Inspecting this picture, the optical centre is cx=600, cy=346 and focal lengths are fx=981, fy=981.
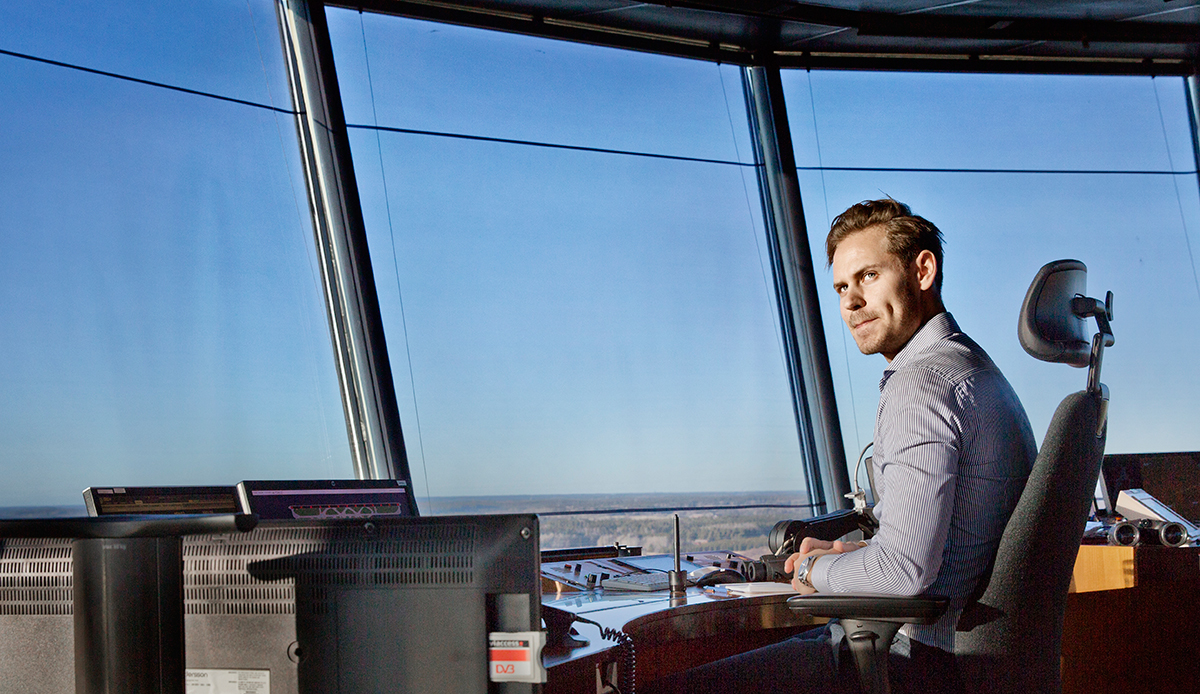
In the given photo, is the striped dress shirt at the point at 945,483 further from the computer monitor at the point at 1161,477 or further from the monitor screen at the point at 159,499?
the computer monitor at the point at 1161,477

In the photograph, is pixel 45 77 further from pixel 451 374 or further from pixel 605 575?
pixel 605 575

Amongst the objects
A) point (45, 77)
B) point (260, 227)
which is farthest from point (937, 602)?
point (45, 77)

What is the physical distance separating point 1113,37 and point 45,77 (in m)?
4.28

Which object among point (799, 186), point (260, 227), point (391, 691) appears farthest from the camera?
point (799, 186)

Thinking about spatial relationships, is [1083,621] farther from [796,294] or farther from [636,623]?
[796,294]

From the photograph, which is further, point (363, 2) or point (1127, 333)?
point (1127, 333)

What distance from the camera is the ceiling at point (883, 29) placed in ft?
13.0

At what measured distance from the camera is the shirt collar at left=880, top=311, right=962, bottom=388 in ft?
6.09

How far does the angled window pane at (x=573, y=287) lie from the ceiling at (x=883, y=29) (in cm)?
9

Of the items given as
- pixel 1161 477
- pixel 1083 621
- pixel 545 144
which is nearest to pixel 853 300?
pixel 1083 621

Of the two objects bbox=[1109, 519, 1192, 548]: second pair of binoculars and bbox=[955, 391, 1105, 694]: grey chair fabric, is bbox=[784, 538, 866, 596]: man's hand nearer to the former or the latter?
bbox=[955, 391, 1105, 694]: grey chair fabric

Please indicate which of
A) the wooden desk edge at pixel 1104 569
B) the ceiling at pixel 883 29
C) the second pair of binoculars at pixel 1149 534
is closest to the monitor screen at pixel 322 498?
the wooden desk edge at pixel 1104 569

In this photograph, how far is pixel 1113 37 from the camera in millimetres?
4395

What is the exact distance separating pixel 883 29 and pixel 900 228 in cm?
260
